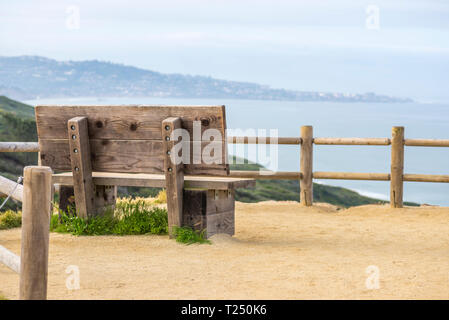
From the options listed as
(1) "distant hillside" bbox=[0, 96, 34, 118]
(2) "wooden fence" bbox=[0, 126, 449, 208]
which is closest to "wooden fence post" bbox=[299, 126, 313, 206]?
(2) "wooden fence" bbox=[0, 126, 449, 208]

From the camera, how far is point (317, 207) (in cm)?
980

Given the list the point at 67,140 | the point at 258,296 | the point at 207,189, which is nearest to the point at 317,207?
the point at 207,189

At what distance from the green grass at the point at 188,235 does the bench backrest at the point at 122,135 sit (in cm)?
58

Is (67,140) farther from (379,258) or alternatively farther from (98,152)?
(379,258)

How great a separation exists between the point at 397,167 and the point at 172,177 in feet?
14.9

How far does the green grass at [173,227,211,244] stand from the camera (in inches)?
247

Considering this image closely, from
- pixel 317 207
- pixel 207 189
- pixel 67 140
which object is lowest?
pixel 317 207

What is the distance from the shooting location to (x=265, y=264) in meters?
5.44

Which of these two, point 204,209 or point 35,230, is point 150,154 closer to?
point 204,209

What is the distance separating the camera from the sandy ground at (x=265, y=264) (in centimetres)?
455

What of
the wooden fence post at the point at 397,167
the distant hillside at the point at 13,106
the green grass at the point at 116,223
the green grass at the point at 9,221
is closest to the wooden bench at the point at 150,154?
the green grass at the point at 116,223

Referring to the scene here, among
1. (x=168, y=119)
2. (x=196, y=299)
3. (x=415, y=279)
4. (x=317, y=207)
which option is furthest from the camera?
(x=317, y=207)

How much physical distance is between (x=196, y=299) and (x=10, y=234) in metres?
3.62
